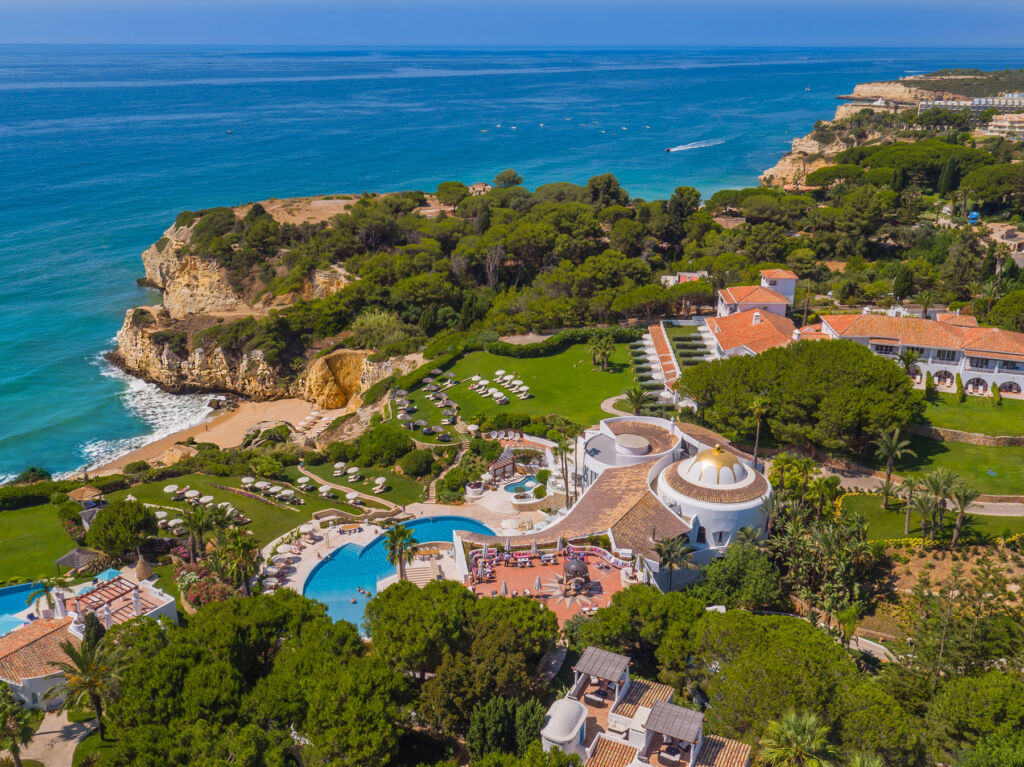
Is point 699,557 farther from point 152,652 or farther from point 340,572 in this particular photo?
point 152,652

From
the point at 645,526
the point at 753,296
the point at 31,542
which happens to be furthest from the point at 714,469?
the point at 31,542

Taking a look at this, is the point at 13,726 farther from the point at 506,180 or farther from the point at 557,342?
the point at 506,180

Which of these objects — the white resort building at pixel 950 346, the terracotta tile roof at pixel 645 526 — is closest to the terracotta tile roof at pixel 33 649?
the terracotta tile roof at pixel 645 526

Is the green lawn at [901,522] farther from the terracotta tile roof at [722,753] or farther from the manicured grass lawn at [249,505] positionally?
the manicured grass lawn at [249,505]

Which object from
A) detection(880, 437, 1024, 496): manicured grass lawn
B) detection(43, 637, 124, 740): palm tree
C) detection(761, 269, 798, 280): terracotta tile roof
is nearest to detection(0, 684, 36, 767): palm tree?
detection(43, 637, 124, 740): palm tree

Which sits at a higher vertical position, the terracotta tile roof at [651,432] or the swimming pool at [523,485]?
the terracotta tile roof at [651,432]

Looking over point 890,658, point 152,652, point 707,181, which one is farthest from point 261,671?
point 707,181

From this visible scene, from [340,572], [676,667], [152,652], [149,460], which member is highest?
[152,652]

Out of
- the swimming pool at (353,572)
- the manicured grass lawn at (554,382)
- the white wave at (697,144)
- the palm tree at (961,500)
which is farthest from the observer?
the white wave at (697,144)
